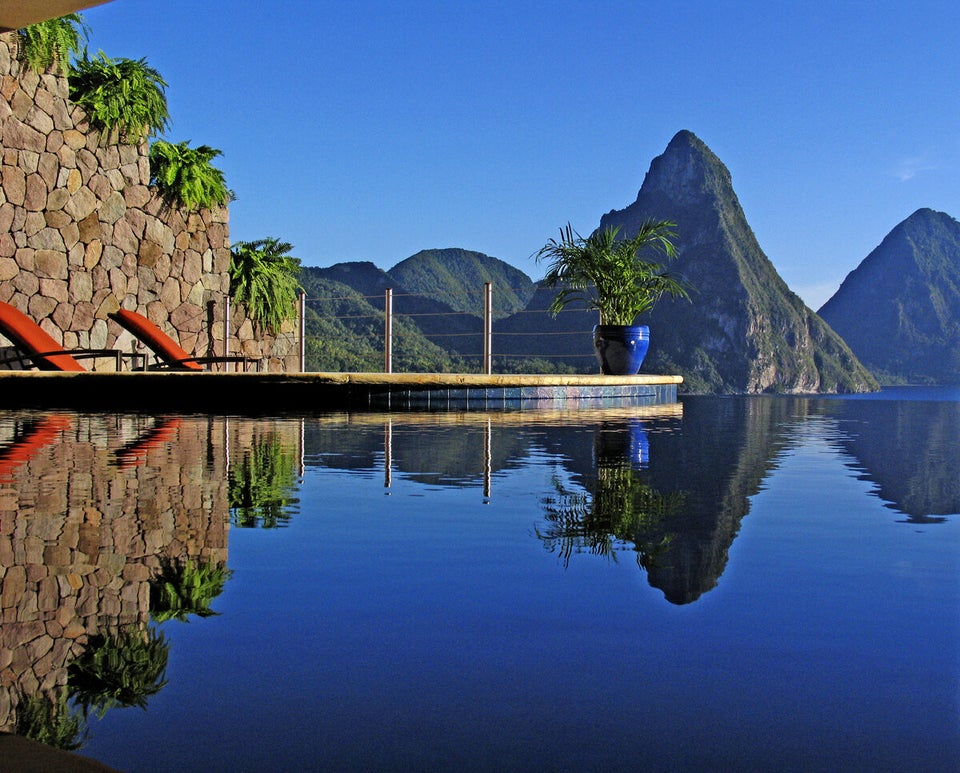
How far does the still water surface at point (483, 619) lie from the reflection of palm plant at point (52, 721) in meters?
0.01

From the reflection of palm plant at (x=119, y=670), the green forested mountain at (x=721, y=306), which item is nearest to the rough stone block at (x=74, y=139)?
the reflection of palm plant at (x=119, y=670)

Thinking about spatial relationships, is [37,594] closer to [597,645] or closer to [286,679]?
[286,679]

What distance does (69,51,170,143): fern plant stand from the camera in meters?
13.2

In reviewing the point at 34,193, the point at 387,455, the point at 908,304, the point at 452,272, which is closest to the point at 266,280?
the point at 34,193

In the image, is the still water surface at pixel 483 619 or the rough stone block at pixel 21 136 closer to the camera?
the still water surface at pixel 483 619

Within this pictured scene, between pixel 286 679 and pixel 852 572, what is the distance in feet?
4.50

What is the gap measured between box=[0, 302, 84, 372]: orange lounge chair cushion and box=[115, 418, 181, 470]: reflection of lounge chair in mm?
3547

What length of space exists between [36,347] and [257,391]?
2807 mm

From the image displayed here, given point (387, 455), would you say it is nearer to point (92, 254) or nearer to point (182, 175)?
point (92, 254)

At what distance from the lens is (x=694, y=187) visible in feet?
367

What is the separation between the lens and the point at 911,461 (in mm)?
5105

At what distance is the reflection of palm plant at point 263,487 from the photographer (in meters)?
2.87

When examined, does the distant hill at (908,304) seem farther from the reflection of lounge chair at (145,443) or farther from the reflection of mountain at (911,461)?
the reflection of lounge chair at (145,443)

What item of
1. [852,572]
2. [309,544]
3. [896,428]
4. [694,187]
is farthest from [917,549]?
[694,187]
